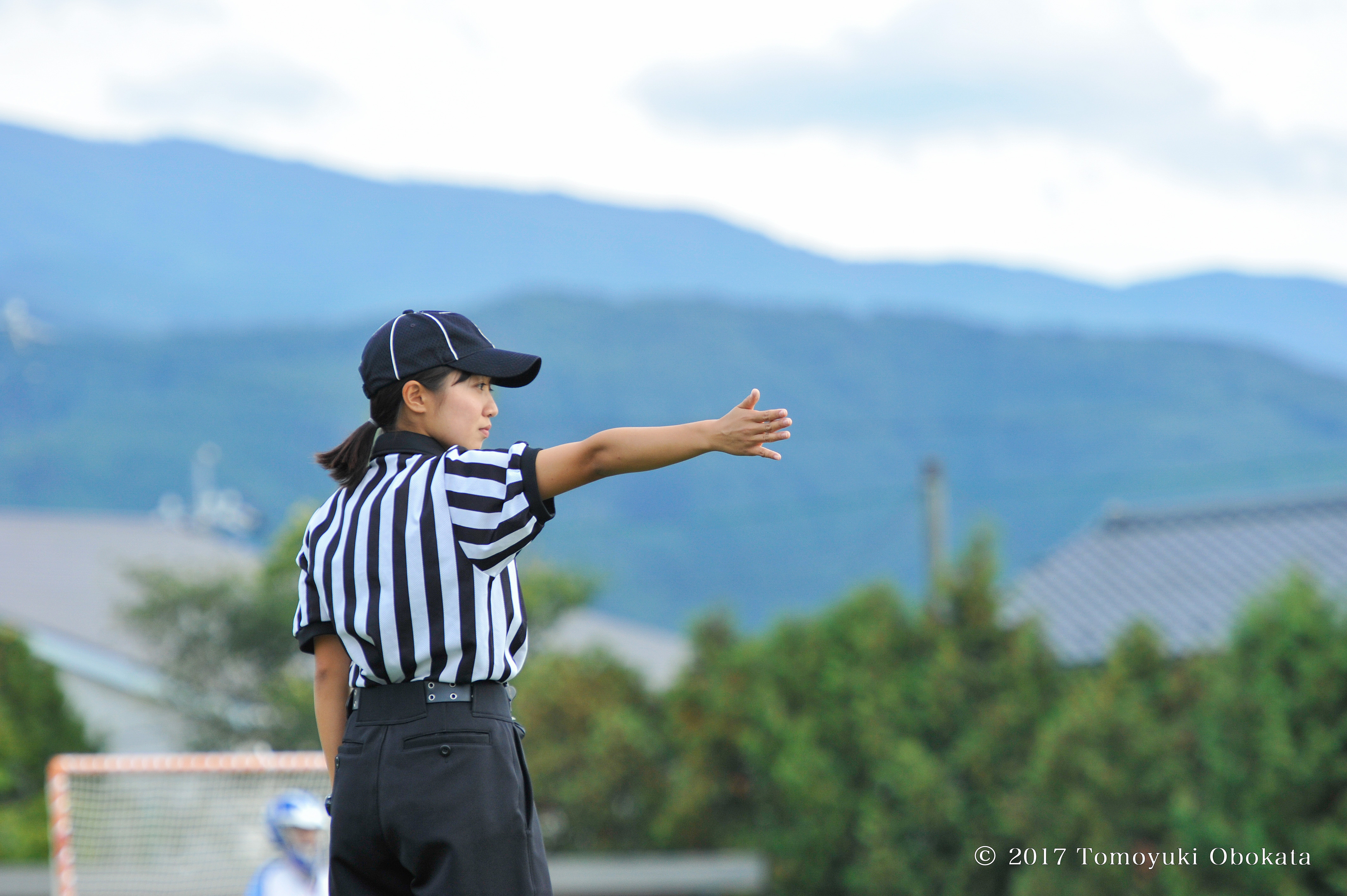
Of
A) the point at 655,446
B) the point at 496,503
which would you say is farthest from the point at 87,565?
the point at 655,446

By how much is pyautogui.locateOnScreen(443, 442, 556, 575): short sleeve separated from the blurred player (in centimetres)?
531

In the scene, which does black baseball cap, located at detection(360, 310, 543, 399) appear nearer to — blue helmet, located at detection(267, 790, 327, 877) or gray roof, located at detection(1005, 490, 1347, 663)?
blue helmet, located at detection(267, 790, 327, 877)

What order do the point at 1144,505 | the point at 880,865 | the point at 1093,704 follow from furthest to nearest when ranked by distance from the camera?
the point at 1144,505 < the point at 880,865 < the point at 1093,704

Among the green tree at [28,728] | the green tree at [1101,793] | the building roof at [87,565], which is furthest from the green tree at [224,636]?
the green tree at [1101,793]

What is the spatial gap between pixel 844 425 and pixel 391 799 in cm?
14319

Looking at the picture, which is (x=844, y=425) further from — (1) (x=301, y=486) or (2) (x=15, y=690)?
(2) (x=15, y=690)

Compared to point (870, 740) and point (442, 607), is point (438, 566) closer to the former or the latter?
point (442, 607)

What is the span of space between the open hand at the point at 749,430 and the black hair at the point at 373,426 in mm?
692

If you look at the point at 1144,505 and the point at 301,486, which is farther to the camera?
the point at 301,486

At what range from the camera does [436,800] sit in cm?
299

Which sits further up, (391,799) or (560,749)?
(391,799)

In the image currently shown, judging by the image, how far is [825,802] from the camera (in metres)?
12.7

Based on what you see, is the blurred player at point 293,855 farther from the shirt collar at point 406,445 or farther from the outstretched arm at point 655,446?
the outstretched arm at point 655,446

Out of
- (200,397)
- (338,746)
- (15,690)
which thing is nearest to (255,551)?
(15,690)
